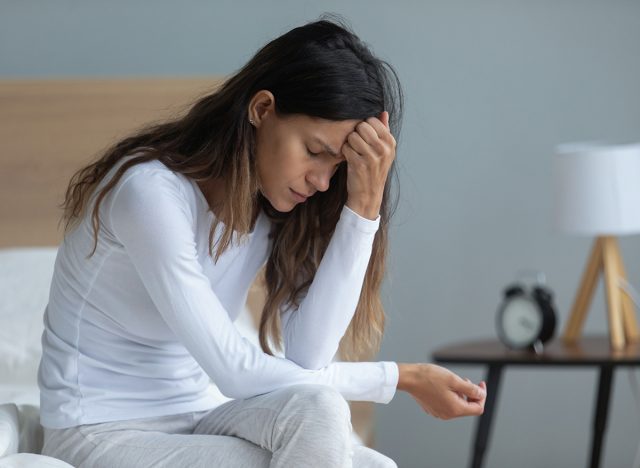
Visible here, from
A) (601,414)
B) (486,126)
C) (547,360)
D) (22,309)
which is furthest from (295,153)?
(486,126)

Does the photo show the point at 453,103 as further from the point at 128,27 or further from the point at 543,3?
the point at 128,27

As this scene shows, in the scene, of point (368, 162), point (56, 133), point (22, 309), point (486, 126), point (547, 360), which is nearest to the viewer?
point (368, 162)

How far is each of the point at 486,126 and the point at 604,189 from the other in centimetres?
59

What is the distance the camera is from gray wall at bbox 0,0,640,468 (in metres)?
2.76

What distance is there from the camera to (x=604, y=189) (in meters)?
2.28

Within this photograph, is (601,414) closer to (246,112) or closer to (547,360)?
(547,360)

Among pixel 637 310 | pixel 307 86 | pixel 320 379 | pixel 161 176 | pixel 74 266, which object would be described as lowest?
pixel 637 310

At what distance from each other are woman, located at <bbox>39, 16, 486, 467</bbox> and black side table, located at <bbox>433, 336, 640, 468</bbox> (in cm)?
92

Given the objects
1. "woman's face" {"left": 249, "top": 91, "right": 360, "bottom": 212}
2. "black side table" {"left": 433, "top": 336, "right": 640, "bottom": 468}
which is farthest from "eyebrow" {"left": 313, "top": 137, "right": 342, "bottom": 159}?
"black side table" {"left": 433, "top": 336, "right": 640, "bottom": 468}

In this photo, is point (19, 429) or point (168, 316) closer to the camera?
point (168, 316)

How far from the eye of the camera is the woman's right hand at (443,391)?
130 centimetres

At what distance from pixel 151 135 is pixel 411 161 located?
1514mm

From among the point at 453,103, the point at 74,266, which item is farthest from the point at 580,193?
the point at 74,266

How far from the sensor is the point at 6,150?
2594 mm
